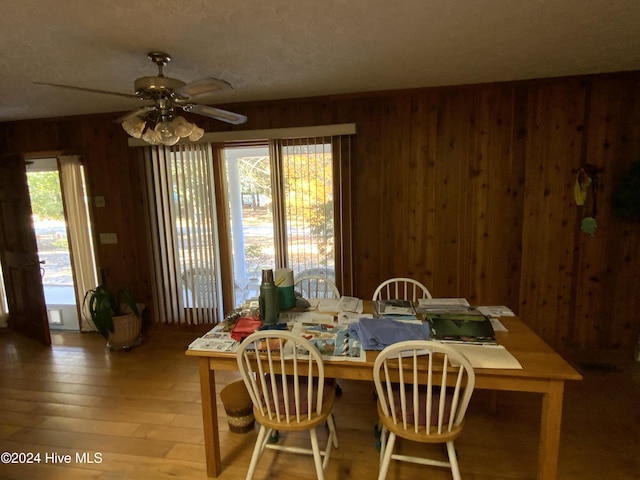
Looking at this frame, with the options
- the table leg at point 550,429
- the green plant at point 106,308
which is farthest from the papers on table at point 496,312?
the green plant at point 106,308

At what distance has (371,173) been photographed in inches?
121

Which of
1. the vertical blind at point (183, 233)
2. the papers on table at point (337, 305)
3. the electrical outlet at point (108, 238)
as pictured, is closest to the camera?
the papers on table at point (337, 305)

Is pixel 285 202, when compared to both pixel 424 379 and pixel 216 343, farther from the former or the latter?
pixel 424 379

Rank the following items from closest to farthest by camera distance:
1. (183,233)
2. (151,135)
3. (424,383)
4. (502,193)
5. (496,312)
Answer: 1. (424,383)
2. (151,135)
3. (496,312)
4. (502,193)
5. (183,233)

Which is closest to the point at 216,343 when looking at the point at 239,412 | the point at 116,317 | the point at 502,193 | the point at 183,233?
the point at 239,412

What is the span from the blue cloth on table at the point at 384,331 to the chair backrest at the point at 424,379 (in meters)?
0.09

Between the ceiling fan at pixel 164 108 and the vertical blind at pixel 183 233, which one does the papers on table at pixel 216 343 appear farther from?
the vertical blind at pixel 183 233

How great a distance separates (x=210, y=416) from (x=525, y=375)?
4.92 feet

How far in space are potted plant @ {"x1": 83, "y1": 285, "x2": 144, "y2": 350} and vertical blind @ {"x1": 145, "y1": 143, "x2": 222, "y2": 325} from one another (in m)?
0.29

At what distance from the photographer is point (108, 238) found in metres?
3.63

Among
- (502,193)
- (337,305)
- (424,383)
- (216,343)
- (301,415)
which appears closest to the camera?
(424,383)

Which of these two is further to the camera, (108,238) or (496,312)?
(108,238)

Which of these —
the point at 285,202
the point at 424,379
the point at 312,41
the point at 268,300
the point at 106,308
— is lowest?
the point at 106,308

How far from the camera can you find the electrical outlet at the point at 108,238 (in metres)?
3.62
